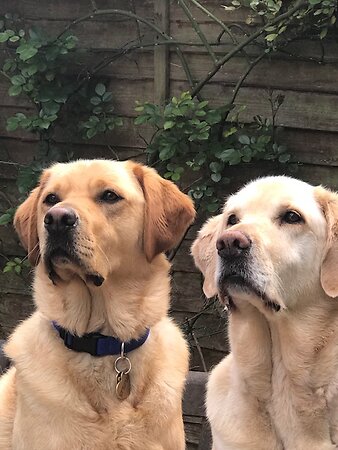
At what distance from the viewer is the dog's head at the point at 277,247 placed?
102 inches

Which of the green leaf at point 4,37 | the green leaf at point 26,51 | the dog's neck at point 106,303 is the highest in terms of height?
the green leaf at point 4,37

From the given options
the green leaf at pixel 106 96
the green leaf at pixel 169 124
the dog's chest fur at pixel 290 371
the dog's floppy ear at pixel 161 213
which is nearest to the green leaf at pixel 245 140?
the green leaf at pixel 169 124

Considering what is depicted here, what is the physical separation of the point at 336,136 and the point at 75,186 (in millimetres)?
1637

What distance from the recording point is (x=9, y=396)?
3156 millimetres

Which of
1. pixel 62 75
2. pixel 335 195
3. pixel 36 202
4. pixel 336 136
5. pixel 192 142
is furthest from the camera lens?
pixel 62 75

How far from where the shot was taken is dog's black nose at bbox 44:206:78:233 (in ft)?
8.98

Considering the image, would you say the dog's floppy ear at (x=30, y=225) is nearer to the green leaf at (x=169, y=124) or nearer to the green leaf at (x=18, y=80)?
the green leaf at (x=169, y=124)

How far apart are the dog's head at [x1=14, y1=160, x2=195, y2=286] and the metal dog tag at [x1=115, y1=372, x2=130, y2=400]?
357 mm

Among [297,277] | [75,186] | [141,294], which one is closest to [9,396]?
[141,294]

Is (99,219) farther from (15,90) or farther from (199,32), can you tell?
(15,90)

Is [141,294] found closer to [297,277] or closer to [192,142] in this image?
[297,277]

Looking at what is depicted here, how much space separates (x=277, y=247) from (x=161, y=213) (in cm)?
59

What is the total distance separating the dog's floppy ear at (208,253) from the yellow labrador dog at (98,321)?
103 millimetres

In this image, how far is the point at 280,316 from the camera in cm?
270
